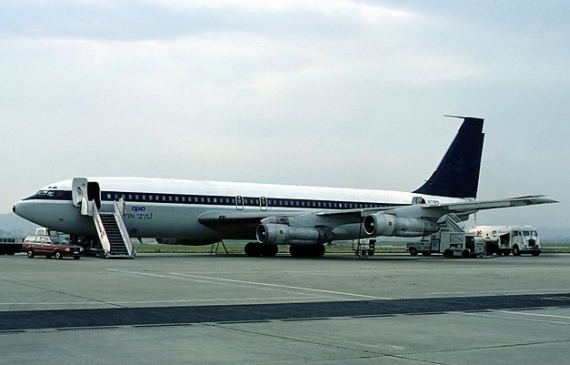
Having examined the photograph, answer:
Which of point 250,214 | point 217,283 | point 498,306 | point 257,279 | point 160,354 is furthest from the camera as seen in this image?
point 250,214

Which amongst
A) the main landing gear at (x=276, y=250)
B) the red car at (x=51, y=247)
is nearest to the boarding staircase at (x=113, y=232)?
the red car at (x=51, y=247)

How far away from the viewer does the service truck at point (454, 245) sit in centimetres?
5288

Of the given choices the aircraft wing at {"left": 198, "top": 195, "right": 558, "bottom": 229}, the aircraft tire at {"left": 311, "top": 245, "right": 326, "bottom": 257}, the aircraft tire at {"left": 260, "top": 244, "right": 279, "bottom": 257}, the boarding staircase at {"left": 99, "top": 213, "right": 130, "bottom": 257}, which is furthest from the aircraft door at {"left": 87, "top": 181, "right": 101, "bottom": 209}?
the aircraft tire at {"left": 311, "top": 245, "right": 326, "bottom": 257}

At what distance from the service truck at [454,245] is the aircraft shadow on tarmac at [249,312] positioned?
110 feet

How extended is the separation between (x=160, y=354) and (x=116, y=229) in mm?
31534

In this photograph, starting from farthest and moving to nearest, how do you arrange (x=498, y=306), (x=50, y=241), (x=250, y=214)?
(x=250, y=214) → (x=50, y=241) → (x=498, y=306)

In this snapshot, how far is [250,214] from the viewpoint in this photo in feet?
151

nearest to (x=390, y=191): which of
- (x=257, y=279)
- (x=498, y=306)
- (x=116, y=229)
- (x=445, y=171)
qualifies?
(x=445, y=171)

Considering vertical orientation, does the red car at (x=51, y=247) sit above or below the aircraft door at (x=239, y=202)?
below

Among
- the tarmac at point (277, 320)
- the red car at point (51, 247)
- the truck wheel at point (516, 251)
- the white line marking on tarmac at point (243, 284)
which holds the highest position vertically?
the truck wheel at point (516, 251)

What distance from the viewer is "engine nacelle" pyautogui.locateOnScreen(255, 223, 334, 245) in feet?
142

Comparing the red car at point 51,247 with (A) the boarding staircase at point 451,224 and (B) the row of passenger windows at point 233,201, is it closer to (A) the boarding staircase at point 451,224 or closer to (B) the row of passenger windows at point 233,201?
(B) the row of passenger windows at point 233,201

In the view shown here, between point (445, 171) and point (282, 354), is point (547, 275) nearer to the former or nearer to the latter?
point (282, 354)

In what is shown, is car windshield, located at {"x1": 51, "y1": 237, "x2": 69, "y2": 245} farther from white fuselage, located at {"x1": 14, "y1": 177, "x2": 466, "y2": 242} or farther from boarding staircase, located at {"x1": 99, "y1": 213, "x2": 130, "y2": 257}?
boarding staircase, located at {"x1": 99, "y1": 213, "x2": 130, "y2": 257}
